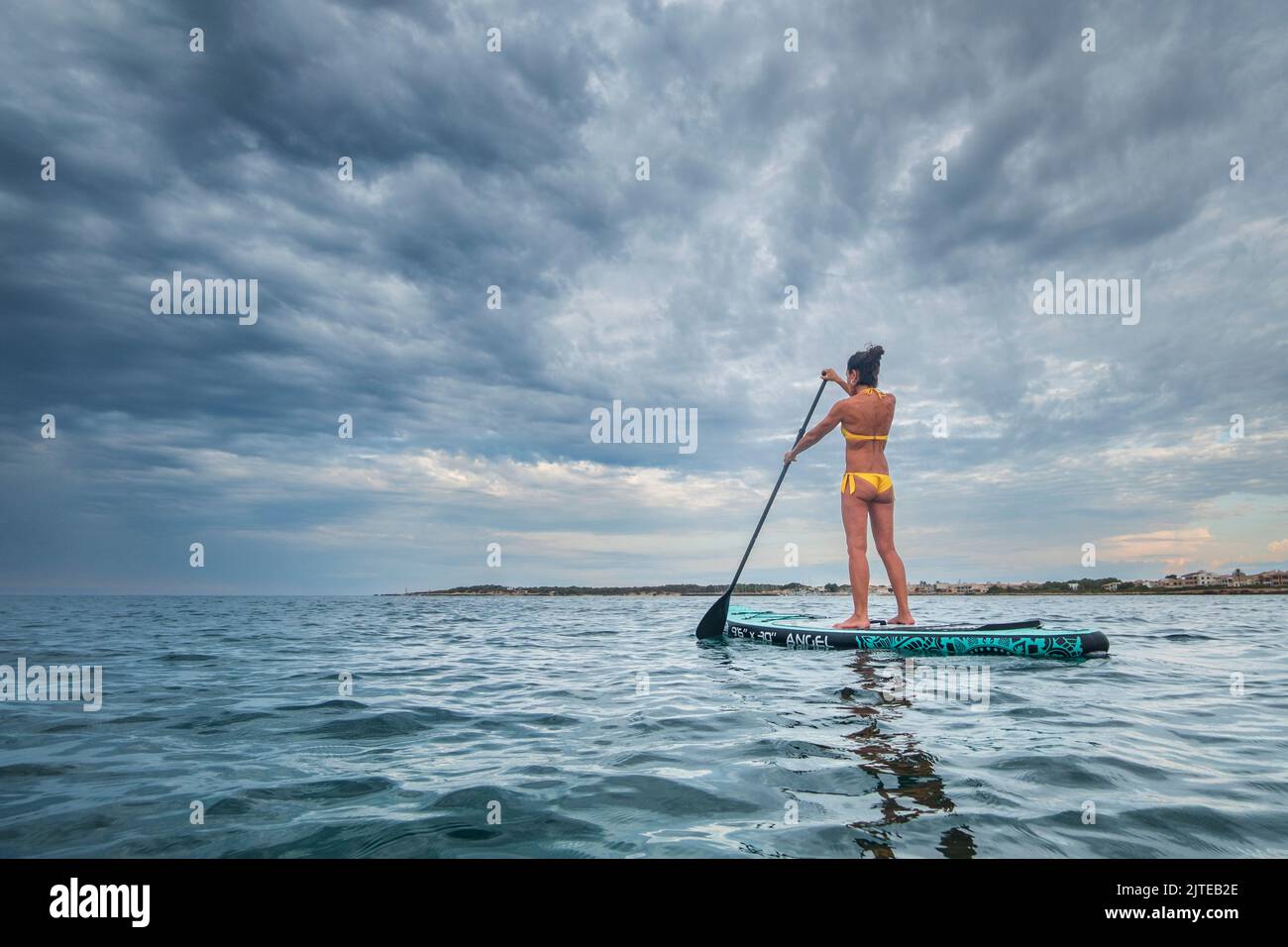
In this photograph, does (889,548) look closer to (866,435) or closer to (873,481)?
(873,481)

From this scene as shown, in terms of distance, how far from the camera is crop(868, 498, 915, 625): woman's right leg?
35.9 feet

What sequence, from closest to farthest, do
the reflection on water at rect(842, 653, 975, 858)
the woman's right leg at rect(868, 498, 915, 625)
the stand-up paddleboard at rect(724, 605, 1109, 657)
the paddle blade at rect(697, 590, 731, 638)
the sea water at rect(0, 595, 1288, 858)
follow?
the reflection on water at rect(842, 653, 975, 858) → the sea water at rect(0, 595, 1288, 858) → the stand-up paddleboard at rect(724, 605, 1109, 657) → the woman's right leg at rect(868, 498, 915, 625) → the paddle blade at rect(697, 590, 731, 638)

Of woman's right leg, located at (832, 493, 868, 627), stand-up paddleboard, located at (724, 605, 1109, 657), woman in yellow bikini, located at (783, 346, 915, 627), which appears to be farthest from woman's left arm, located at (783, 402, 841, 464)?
stand-up paddleboard, located at (724, 605, 1109, 657)

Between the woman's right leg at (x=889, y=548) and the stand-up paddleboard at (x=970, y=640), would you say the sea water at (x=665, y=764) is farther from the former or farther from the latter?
the woman's right leg at (x=889, y=548)

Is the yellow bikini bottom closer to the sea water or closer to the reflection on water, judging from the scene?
the sea water

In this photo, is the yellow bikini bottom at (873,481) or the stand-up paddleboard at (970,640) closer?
the stand-up paddleboard at (970,640)

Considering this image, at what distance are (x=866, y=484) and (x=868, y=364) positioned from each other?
2.29m

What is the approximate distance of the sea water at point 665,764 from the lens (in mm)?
3156

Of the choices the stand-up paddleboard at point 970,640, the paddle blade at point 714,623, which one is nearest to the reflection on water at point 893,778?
the stand-up paddleboard at point 970,640

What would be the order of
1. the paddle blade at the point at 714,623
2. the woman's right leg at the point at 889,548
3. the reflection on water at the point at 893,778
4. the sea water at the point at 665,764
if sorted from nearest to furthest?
the reflection on water at the point at 893,778 → the sea water at the point at 665,764 → the woman's right leg at the point at 889,548 → the paddle blade at the point at 714,623
